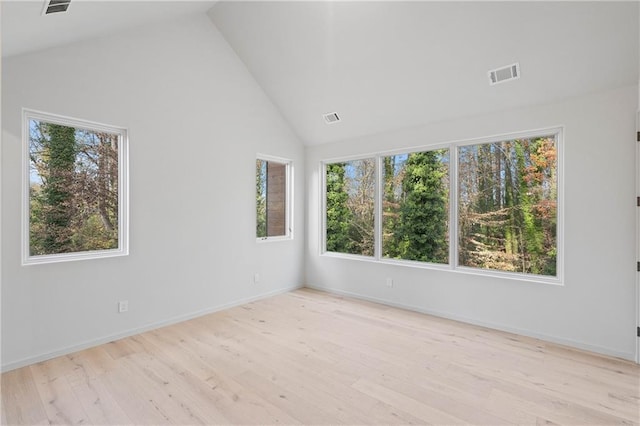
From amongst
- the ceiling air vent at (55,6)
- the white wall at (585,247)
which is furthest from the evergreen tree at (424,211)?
the ceiling air vent at (55,6)

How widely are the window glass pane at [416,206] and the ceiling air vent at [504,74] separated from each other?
1.01 meters

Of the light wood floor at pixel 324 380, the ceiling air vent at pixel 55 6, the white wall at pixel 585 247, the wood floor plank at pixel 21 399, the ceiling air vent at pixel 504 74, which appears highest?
the ceiling air vent at pixel 504 74

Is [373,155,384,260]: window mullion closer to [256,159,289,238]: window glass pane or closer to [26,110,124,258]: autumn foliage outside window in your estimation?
[256,159,289,238]: window glass pane

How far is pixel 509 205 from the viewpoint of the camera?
3.61 m

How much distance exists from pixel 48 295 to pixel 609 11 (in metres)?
5.22

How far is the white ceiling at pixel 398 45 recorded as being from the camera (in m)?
2.55

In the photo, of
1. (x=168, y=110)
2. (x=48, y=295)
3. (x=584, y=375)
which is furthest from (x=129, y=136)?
(x=584, y=375)

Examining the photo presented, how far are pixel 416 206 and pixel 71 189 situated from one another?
13.0ft

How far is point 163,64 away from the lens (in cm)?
360

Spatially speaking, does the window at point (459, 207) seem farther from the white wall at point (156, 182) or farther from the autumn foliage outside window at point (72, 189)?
the autumn foliage outside window at point (72, 189)

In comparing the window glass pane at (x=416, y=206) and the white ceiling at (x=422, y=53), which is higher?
the white ceiling at (x=422, y=53)

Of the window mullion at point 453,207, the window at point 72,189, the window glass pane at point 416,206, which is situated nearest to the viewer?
the window at point 72,189

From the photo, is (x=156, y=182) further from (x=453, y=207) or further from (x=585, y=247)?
(x=585, y=247)

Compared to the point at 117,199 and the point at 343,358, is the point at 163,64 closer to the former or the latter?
the point at 117,199
